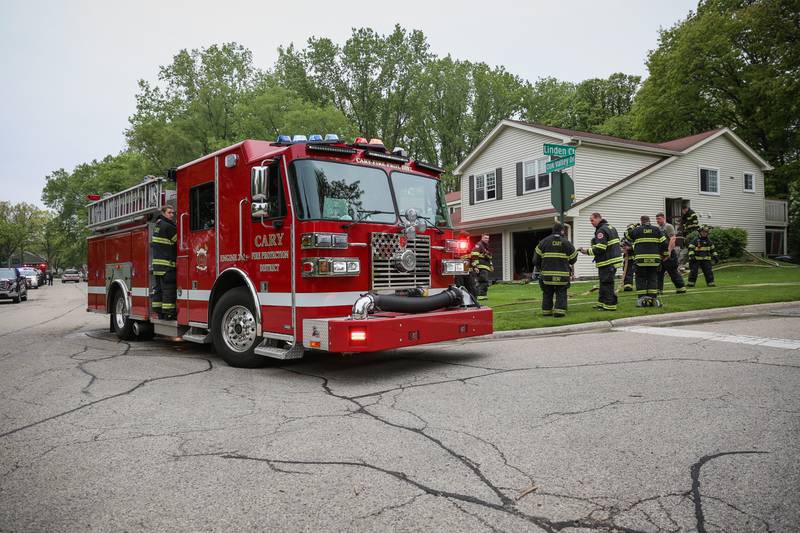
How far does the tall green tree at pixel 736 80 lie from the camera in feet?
94.6

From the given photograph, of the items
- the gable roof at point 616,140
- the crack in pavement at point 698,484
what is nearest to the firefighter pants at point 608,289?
the crack in pavement at point 698,484

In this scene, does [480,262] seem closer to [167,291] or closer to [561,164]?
[561,164]

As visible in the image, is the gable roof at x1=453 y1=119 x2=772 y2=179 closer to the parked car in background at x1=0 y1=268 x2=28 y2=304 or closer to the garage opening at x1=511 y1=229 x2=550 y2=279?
A: the garage opening at x1=511 y1=229 x2=550 y2=279

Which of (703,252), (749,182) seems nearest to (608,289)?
(703,252)

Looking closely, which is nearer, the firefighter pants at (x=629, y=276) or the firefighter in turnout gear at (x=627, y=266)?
the firefighter in turnout gear at (x=627, y=266)

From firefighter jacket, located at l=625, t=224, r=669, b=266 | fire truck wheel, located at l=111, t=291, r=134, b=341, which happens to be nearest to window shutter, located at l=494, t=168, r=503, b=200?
firefighter jacket, located at l=625, t=224, r=669, b=266

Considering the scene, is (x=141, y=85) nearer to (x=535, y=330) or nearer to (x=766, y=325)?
(x=535, y=330)

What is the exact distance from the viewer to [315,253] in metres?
5.75

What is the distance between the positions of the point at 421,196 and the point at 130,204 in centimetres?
533

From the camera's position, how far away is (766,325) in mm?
8797

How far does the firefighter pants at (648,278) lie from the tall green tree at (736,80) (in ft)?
77.6

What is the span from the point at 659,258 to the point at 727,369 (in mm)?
5582

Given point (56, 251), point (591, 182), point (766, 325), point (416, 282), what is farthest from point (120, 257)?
point (56, 251)

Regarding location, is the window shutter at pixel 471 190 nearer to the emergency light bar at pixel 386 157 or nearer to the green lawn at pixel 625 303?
the green lawn at pixel 625 303
